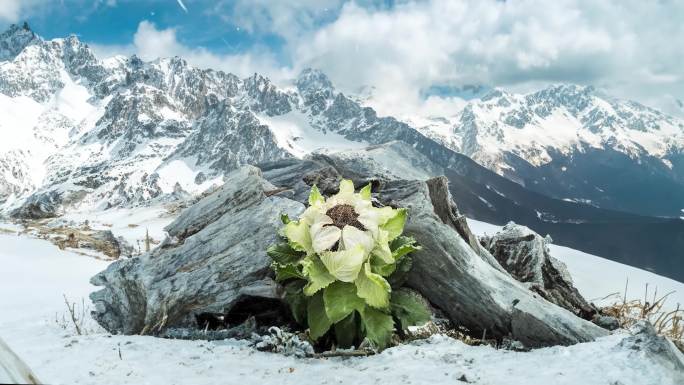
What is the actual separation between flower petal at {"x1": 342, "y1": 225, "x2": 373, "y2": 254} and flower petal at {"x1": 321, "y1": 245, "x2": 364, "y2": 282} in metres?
0.07

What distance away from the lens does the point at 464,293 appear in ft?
16.1

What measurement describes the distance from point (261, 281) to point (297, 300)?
32.0 inches

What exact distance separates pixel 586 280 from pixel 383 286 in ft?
24.6

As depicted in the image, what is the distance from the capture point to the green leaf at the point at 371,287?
12.7 ft

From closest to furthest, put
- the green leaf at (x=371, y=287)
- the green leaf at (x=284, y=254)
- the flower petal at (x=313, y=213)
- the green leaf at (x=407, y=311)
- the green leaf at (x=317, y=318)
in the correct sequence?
1. the green leaf at (x=371, y=287)
2. the green leaf at (x=317, y=318)
3. the green leaf at (x=407, y=311)
4. the flower petal at (x=313, y=213)
5. the green leaf at (x=284, y=254)

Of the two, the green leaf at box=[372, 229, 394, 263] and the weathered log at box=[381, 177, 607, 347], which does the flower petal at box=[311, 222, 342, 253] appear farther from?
the weathered log at box=[381, 177, 607, 347]

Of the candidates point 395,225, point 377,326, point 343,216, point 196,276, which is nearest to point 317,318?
point 377,326

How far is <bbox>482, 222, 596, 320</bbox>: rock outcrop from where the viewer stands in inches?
277

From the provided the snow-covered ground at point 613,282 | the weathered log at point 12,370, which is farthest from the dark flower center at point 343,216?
the snow-covered ground at point 613,282

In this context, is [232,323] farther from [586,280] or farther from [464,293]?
[586,280]

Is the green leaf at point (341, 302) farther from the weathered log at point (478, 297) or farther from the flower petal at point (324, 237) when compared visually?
the weathered log at point (478, 297)

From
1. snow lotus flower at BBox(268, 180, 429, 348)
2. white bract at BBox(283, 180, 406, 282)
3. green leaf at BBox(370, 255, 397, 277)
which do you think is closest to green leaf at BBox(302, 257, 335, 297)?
snow lotus flower at BBox(268, 180, 429, 348)

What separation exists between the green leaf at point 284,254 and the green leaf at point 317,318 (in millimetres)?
465

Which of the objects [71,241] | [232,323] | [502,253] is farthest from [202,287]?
[71,241]
